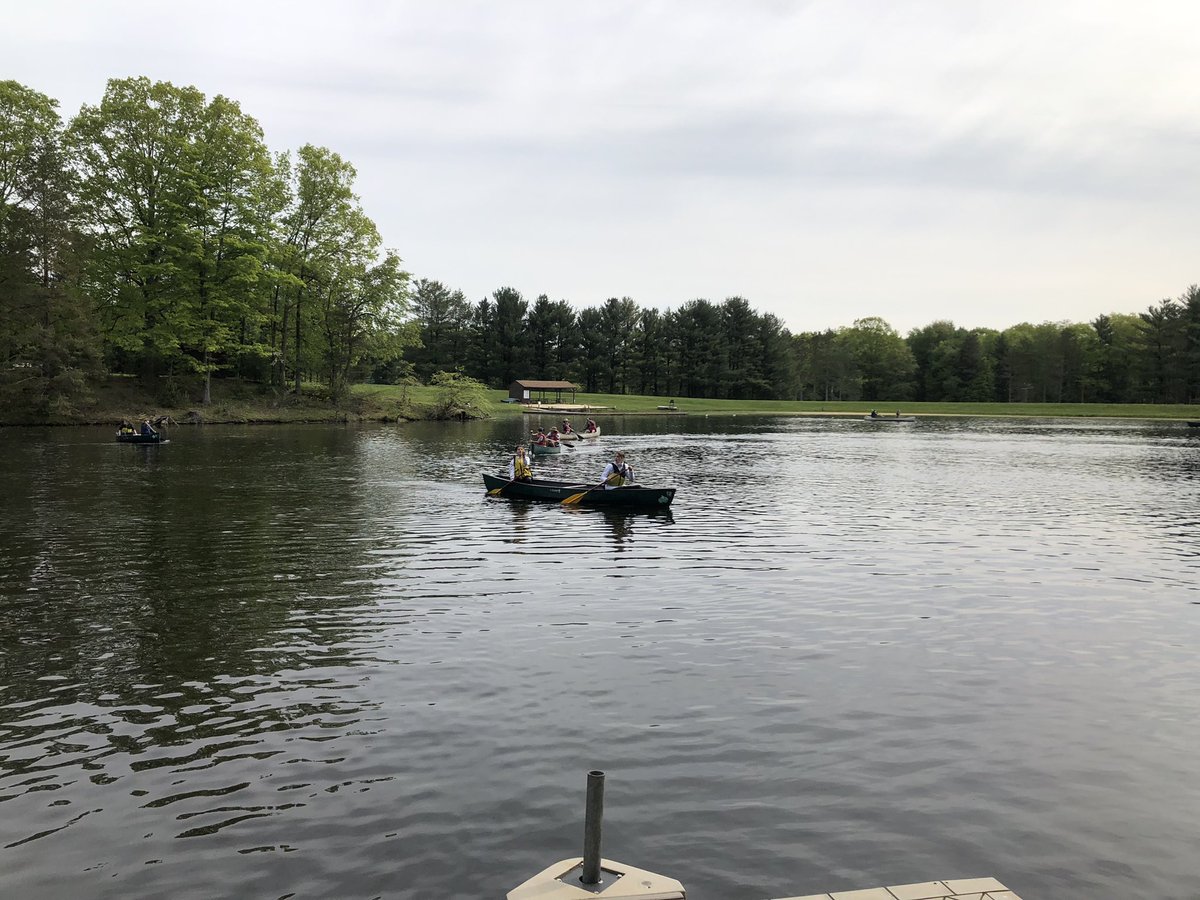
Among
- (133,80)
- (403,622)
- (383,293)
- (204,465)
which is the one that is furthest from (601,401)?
(403,622)

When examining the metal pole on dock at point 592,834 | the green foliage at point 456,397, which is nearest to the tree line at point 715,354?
the green foliage at point 456,397

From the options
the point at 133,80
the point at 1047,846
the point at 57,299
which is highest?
the point at 133,80

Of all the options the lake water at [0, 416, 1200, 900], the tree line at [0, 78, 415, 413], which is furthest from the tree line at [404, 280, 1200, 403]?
the lake water at [0, 416, 1200, 900]

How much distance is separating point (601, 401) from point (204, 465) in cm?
9182

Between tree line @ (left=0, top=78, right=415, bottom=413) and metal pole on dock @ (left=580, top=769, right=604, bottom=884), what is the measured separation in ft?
217

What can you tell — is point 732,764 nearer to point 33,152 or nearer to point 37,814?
point 37,814

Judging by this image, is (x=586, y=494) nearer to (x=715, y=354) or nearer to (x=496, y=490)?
(x=496, y=490)

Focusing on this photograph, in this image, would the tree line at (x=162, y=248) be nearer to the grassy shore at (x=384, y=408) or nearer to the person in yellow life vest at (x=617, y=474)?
the grassy shore at (x=384, y=408)

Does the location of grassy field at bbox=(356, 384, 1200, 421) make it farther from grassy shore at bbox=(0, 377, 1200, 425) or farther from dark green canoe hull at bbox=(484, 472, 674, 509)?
dark green canoe hull at bbox=(484, 472, 674, 509)

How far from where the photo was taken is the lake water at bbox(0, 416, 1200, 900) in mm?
7844

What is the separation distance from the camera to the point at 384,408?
84.4 metres

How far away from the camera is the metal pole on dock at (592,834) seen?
6.82 meters

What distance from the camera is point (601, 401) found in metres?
129

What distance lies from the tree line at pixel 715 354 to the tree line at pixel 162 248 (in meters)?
59.7
